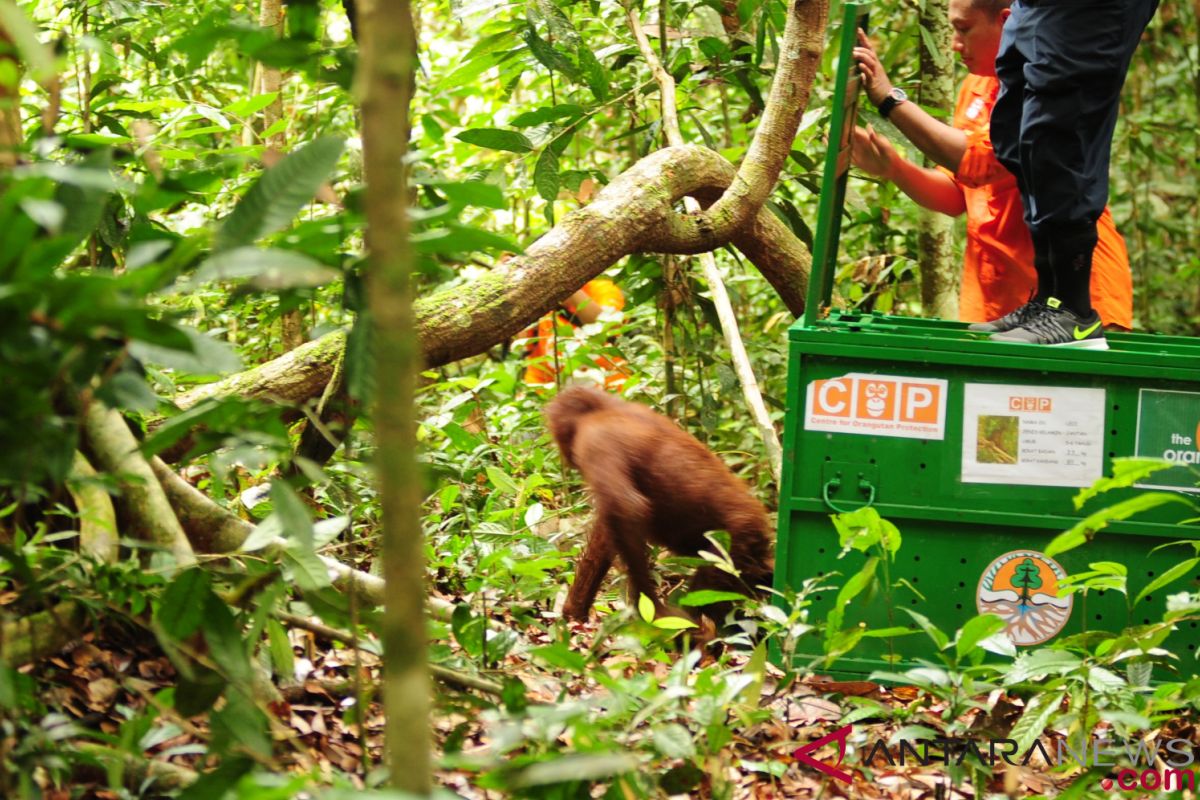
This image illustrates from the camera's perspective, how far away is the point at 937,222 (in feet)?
15.4

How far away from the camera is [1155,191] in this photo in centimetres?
821

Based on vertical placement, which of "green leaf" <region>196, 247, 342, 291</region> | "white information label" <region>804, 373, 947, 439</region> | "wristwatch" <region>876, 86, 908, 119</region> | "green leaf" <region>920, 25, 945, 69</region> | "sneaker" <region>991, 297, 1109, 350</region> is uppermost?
"green leaf" <region>920, 25, 945, 69</region>

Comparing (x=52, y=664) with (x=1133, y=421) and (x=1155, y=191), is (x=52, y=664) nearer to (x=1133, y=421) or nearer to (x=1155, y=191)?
(x=1133, y=421)

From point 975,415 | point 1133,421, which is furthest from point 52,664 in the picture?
point 1133,421

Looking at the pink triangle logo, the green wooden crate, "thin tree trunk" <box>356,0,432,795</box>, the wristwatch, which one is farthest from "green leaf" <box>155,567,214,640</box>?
the wristwatch

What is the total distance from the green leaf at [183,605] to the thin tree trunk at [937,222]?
3541 millimetres

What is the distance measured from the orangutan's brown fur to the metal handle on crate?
608 mm

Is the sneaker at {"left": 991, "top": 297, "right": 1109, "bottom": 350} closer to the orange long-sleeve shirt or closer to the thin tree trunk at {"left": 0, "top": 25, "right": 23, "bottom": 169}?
the orange long-sleeve shirt

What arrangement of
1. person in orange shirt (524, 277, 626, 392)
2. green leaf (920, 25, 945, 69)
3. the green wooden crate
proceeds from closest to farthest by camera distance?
the green wooden crate → green leaf (920, 25, 945, 69) → person in orange shirt (524, 277, 626, 392)

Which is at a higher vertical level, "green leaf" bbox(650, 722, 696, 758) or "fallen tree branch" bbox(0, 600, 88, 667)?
"fallen tree branch" bbox(0, 600, 88, 667)

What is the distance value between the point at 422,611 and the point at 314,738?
1.25m

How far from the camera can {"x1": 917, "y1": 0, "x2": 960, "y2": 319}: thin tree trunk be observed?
4711mm

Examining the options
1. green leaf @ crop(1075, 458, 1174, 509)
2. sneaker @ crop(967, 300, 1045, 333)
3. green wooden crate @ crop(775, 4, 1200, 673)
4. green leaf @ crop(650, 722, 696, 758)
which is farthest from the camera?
sneaker @ crop(967, 300, 1045, 333)

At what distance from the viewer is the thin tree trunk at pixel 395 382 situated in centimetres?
118
